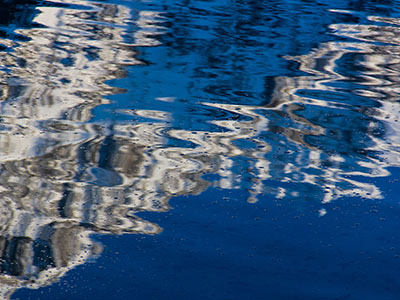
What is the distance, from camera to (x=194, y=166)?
2088 mm

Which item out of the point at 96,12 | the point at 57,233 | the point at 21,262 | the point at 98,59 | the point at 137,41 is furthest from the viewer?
the point at 96,12

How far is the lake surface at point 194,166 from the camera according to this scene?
1474 millimetres

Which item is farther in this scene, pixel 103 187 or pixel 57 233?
pixel 103 187

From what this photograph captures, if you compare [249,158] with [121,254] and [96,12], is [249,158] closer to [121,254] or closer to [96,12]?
[121,254]

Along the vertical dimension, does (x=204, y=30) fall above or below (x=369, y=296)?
above

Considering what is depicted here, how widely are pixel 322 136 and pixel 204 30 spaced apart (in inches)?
78.7

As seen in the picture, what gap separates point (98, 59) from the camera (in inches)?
133

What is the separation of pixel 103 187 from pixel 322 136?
3.30 ft

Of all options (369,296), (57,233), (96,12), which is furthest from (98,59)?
(369,296)

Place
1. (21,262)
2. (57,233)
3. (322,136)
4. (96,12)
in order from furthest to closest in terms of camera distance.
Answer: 1. (96,12)
2. (322,136)
3. (57,233)
4. (21,262)

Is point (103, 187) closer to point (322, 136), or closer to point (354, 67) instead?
point (322, 136)

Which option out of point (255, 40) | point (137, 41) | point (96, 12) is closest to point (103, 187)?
point (137, 41)

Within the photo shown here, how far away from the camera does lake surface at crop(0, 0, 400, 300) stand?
58.0 inches

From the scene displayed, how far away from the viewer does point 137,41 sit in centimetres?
383
